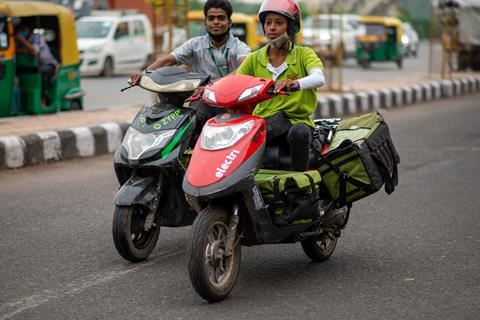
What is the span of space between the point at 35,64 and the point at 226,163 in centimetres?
970

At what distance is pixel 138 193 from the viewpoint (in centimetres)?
582

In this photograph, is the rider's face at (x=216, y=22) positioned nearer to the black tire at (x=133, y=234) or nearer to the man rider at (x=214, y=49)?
the man rider at (x=214, y=49)

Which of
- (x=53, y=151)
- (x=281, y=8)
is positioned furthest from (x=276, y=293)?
(x=53, y=151)

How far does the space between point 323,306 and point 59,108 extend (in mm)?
10352

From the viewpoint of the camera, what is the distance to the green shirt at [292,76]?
5.72 m

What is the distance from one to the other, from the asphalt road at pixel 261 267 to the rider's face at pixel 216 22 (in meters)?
1.42

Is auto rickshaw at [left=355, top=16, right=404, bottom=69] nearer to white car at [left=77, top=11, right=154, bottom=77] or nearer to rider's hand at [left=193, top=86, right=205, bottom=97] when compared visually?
white car at [left=77, top=11, right=154, bottom=77]

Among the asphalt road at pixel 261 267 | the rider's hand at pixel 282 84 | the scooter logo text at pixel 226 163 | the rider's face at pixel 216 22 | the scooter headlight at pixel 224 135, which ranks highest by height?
the rider's face at pixel 216 22

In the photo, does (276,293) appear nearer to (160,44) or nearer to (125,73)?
(160,44)

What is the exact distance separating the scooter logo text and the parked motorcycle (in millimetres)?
888

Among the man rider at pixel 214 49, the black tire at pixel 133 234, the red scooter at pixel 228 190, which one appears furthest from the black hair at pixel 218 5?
the red scooter at pixel 228 190

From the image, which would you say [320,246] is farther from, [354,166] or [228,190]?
[228,190]

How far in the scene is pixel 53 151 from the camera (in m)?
10.8

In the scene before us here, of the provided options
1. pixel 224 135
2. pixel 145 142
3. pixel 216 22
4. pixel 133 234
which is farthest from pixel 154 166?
pixel 216 22
